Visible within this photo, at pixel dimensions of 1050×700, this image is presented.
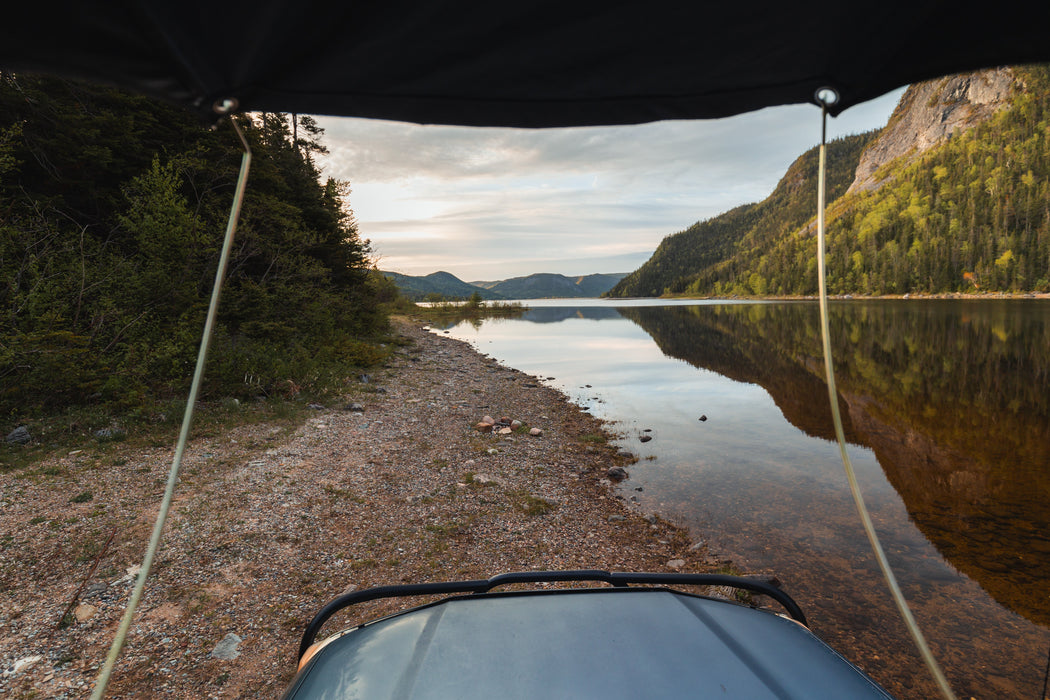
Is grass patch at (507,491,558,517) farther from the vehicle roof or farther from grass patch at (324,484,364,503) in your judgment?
the vehicle roof

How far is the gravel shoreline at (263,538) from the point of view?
3604 mm

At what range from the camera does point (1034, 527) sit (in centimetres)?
687

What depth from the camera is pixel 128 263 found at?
9148 mm

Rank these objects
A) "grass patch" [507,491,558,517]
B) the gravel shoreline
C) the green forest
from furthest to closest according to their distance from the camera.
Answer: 1. the green forest
2. "grass patch" [507,491,558,517]
3. the gravel shoreline

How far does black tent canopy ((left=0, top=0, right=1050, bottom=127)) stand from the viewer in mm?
1336

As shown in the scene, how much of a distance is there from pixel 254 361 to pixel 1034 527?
15654 mm

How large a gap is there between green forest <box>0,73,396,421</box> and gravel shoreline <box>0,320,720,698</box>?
1978 millimetres

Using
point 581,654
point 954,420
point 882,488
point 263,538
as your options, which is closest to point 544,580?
point 581,654

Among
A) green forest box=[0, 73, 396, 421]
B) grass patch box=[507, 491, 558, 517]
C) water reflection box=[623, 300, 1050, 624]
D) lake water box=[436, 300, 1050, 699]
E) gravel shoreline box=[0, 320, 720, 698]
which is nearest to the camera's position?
gravel shoreline box=[0, 320, 720, 698]

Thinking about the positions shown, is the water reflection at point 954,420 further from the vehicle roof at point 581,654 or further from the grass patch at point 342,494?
the grass patch at point 342,494

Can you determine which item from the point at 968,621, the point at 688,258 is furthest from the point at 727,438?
the point at 688,258

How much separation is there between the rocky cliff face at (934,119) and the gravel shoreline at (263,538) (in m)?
143

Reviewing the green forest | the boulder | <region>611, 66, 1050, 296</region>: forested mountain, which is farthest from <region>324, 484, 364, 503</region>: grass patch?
<region>611, 66, 1050, 296</region>: forested mountain

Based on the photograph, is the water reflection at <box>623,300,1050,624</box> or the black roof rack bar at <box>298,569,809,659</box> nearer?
the black roof rack bar at <box>298,569,809,659</box>
